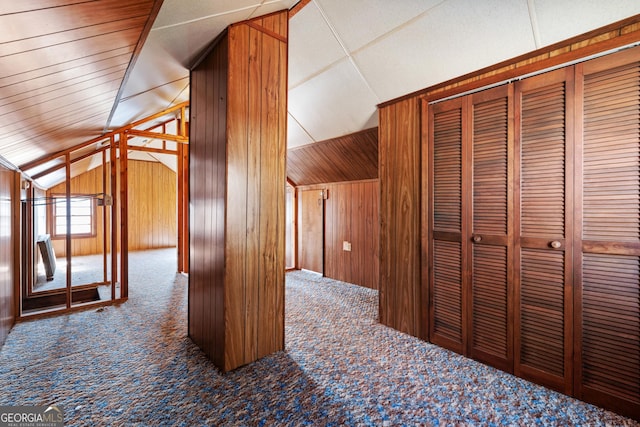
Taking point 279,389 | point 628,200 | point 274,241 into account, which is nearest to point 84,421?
point 279,389

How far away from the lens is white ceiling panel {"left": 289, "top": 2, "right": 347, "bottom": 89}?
86.8 inches

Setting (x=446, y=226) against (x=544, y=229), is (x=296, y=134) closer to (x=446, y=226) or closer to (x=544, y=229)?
(x=446, y=226)

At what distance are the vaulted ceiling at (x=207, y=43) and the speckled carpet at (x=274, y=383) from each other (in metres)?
1.58

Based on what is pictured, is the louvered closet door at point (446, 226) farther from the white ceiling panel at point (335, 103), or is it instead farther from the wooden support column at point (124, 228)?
the wooden support column at point (124, 228)

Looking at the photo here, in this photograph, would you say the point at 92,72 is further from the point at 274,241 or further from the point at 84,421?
the point at 84,421

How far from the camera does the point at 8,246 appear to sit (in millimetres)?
2385

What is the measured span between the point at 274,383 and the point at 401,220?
5.30ft

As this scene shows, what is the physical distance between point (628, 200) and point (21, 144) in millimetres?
4060

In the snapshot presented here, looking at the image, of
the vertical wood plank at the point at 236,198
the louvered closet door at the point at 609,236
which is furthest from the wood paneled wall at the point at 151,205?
the louvered closet door at the point at 609,236

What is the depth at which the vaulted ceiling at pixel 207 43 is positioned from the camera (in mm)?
1127

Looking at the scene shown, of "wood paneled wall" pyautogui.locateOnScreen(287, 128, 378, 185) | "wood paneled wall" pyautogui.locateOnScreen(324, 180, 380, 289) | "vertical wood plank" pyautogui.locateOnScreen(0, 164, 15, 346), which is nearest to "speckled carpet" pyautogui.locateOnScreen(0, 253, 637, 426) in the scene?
"vertical wood plank" pyautogui.locateOnScreen(0, 164, 15, 346)

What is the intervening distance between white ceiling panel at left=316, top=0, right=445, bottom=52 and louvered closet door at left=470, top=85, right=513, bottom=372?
0.75m

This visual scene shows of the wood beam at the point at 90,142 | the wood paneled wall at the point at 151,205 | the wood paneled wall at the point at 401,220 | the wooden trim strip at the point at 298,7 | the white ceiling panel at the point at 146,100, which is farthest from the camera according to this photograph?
the wood paneled wall at the point at 151,205

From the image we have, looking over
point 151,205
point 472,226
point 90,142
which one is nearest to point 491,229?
point 472,226
